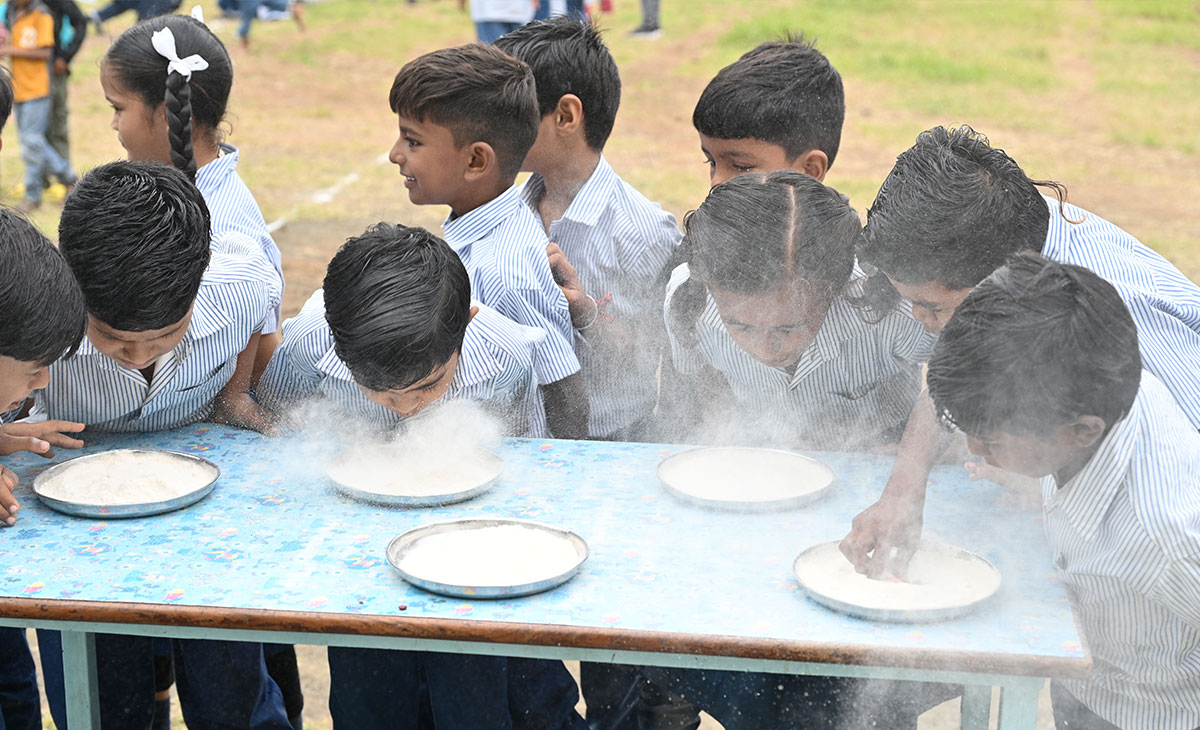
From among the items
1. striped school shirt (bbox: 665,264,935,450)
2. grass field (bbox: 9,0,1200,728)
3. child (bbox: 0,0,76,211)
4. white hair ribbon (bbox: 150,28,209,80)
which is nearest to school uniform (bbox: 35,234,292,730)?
grass field (bbox: 9,0,1200,728)

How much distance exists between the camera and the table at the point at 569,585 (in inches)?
65.0

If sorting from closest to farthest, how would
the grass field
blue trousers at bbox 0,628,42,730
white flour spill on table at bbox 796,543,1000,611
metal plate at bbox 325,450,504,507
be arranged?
1. white flour spill on table at bbox 796,543,1000,611
2. metal plate at bbox 325,450,504,507
3. blue trousers at bbox 0,628,42,730
4. the grass field

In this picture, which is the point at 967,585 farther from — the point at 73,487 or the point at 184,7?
the point at 184,7

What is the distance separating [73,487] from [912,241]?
1524 mm

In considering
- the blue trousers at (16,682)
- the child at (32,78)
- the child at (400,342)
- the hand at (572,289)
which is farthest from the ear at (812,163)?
the child at (32,78)

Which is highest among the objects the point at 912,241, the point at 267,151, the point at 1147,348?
the point at 912,241

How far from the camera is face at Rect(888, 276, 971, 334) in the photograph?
2.09m

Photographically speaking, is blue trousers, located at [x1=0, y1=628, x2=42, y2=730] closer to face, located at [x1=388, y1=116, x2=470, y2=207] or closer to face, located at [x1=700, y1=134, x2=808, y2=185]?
face, located at [x1=388, y1=116, x2=470, y2=207]

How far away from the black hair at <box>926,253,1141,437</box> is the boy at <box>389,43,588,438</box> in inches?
42.4

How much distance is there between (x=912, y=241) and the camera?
210cm

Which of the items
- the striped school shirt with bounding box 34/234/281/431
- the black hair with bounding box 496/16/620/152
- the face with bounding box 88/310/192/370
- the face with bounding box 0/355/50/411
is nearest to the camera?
the face with bounding box 0/355/50/411

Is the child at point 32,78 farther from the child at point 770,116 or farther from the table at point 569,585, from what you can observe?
the table at point 569,585

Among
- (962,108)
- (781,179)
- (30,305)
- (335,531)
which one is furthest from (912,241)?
(962,108)

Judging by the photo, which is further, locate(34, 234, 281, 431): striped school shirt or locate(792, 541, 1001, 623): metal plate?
locate(34, 234, 281, 431): striped school shirt
